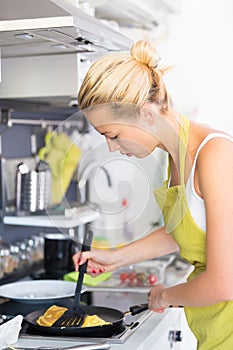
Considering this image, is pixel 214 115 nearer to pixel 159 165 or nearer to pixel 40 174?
pixel 40 174

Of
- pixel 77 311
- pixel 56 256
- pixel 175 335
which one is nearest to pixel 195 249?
pixel 77 311

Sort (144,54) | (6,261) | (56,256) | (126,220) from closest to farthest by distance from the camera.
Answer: (144,54), (126,220), (6,261), (56,256)

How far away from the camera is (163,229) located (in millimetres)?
1861

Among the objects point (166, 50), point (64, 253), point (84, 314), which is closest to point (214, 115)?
point (166, 50)

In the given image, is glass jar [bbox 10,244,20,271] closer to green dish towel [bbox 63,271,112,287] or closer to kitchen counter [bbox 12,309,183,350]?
green dish towel [bbox 63,271,112,287]

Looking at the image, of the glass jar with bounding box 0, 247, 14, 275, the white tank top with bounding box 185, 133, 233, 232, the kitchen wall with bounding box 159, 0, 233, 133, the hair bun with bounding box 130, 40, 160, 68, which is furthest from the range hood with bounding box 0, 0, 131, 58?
the kitchen wall with bounding box 159, 0, 233, 133

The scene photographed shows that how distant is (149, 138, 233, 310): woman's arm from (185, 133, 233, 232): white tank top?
0.03m

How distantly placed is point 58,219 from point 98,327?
0.54 meters

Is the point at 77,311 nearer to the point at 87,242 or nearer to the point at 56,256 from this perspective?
the point at 87,242

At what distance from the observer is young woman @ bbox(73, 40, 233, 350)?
1444 millimetres

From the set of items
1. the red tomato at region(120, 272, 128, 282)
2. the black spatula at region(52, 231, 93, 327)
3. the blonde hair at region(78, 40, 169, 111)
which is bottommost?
the red tomato at region(120, 272, 128, 282)

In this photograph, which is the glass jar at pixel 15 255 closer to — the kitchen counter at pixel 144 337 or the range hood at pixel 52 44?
the kitchen counter at pixel 144 337

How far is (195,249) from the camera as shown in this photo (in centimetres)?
161

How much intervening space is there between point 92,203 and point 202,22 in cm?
123
